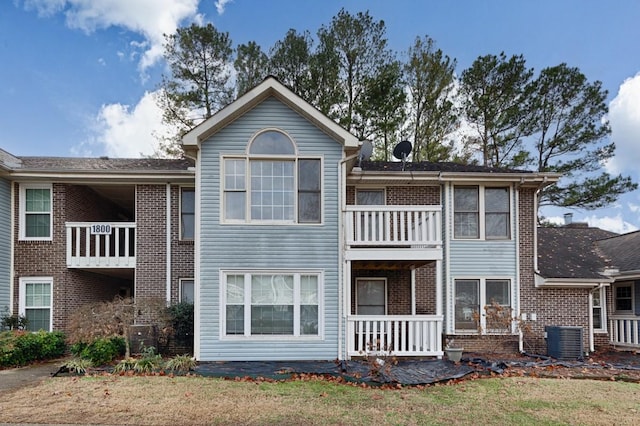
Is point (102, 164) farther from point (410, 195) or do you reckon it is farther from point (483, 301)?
point (483, 301)

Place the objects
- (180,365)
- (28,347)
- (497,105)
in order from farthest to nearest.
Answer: (497,105) → (28,347) → (180,365)

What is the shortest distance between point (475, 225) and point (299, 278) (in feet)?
19.6

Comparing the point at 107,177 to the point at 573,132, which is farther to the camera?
the point at 573,132

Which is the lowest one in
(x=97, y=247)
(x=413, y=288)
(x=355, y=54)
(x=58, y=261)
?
(x=413, y=288)

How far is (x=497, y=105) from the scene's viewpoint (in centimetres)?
2378

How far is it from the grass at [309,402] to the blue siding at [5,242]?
216 inches

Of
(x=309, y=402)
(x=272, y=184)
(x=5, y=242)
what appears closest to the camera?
(x=309, y=402)

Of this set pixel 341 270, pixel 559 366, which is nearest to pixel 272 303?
pixel 341 270

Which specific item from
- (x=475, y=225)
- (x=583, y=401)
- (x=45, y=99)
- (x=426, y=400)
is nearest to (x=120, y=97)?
(x=45, y=99)

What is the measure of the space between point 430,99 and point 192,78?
1273cm

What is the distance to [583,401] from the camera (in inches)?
324

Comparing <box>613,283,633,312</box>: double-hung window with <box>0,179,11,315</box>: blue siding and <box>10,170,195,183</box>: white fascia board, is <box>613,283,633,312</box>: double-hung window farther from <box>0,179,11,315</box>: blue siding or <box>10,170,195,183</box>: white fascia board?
<box>0,179,11,315</box>: blue siding

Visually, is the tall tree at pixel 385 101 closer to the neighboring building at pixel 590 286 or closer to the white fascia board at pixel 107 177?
the neighboring building at pixel 590 286

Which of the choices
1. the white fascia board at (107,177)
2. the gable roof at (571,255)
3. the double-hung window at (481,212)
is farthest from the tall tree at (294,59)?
the gable roof at (571,255)
